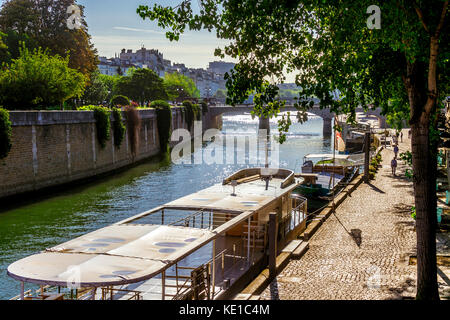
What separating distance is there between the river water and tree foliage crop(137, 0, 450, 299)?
9.36 metres

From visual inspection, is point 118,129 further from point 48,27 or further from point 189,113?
point 189,113

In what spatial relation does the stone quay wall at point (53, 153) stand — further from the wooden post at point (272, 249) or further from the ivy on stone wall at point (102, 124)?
the wooden post at point (272, 249)

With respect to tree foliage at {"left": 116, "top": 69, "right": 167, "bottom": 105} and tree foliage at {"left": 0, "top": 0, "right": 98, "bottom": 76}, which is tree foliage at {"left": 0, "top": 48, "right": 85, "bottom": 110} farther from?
tree foliage at {"left": 116, "top": 69, "right": 167, "bottom": 105}

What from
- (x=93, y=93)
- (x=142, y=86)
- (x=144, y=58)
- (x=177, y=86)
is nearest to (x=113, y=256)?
(x=93, y=93)

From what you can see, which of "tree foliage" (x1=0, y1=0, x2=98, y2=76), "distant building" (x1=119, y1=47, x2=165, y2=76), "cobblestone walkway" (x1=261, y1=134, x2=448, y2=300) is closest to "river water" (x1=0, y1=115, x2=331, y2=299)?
"cobblestone walkway" (x1=261, y1=134, x2=448, y2=300)

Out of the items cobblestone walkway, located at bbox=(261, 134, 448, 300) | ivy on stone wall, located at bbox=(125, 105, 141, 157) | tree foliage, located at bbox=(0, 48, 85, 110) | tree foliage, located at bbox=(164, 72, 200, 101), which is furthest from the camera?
tree foliage, located at bbox=(164, 72, 200, 101)

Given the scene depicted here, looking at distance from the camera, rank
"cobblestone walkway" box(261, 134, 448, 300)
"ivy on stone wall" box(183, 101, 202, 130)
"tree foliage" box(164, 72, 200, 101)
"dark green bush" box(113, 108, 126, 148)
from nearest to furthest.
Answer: "cobblestone walkway" box(261, 134, 448, 300), "dark green bush" box(113, 108, 126, 148), "ivy on stone wall" box(183, 101, 202, 130), "tree foliage" box(164, 72, 200, 101)

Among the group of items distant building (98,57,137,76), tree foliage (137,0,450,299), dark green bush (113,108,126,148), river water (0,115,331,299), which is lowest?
river water (0,115,331,299)

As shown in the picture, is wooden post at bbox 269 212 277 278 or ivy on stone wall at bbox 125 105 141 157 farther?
ivy on stone wall at bbox 125 105 141 157

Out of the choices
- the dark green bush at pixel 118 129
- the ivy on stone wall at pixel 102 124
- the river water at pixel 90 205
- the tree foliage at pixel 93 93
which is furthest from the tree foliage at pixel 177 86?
the ivy on stone wall at pixel 102 124

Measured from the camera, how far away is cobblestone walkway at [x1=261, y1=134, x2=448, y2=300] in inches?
428

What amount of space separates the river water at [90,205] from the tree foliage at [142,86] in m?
36.0
